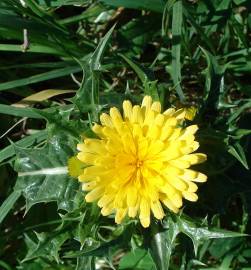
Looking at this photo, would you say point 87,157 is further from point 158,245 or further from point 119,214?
point 158,245

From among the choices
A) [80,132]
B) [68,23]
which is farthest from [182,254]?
[68,23]

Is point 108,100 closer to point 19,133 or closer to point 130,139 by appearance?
point 130,139

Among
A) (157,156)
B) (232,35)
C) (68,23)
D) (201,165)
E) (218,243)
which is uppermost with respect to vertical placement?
(68,23)

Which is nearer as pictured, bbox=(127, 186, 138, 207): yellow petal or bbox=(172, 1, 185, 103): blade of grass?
bbox=(127, 186, 138, 207): yellow petal

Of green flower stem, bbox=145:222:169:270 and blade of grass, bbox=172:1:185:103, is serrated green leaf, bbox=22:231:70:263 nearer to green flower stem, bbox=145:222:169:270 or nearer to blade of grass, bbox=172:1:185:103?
green flower stem, bbox=145:222:169:270

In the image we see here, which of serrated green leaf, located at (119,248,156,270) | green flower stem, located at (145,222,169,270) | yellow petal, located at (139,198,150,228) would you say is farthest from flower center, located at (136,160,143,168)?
serrated green leaf, located at (119,248,156,270)

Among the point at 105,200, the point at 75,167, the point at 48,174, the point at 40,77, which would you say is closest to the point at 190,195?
the point at 105,200
